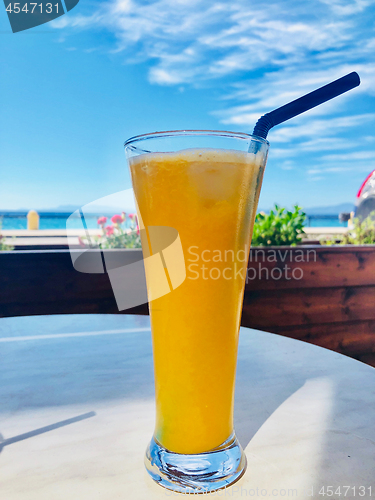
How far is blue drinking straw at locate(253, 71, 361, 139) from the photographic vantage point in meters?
0.50

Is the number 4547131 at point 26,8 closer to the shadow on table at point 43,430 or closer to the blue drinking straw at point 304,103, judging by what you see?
the blue drinking straw at point 304,103

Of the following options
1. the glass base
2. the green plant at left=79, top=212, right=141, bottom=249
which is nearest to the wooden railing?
the green plant at left=79, top=212, right=141, bottom=249

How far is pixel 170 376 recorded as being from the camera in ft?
1.48

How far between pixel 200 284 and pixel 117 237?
2.26m

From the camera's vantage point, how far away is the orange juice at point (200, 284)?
0.41 m

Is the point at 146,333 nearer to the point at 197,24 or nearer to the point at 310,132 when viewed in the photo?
the point at 197,24

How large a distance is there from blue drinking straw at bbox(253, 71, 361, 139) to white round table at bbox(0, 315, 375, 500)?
16.8 inches

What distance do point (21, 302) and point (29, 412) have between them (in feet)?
5.18

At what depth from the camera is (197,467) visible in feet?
1.37

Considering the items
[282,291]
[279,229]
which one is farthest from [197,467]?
[279,229]

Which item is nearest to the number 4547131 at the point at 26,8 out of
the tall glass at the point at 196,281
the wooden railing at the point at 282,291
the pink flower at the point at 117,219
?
the pink flower at the point at 117,219

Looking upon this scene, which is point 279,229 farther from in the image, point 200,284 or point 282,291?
point 200,284

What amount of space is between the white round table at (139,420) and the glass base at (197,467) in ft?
0.04

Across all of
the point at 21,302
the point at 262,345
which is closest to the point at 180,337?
the point at 262,345
